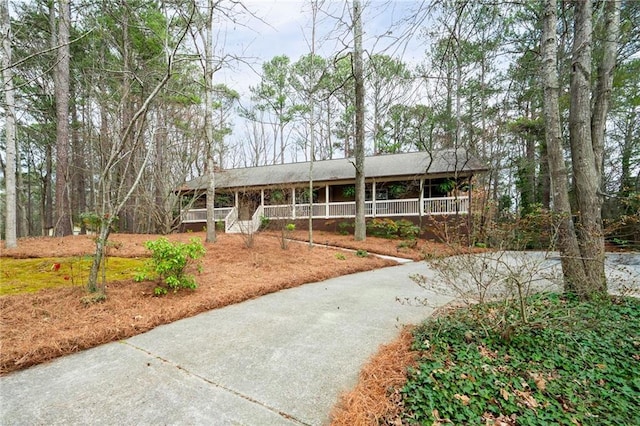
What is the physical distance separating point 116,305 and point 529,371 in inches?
191

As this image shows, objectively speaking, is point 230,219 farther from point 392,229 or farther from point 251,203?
point 392,229

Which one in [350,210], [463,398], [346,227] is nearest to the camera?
[463,398]

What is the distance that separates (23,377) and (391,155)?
1674 cm

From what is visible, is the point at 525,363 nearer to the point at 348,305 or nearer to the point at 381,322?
the point at 381,322

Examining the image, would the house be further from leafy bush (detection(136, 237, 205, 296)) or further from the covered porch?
leafy bush (detection(136, 237, 205, 296))

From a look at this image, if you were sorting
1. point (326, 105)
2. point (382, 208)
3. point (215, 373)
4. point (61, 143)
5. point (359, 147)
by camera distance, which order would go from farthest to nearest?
point (326, 105)
point (382, 208)
point (359, 147)
point (61, 143)
point (215, 373)

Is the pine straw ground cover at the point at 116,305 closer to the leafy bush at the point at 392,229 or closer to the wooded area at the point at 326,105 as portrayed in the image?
the wooded area at the point at 326,105

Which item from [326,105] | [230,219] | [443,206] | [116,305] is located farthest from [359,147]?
[326,105]

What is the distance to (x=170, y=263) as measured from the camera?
4289 millimetres

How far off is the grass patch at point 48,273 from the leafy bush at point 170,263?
1.15 metres

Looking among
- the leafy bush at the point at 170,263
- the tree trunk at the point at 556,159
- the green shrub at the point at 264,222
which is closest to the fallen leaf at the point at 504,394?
the tree trunk at the point at 556,159

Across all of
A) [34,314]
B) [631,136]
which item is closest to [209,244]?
[34,314]

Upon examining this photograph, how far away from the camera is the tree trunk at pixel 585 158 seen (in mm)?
3904

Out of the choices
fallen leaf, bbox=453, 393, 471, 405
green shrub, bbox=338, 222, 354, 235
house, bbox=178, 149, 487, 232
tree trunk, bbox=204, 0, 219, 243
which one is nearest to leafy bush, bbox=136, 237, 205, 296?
fallen leaf, bbox=453, 393, 471, 405
